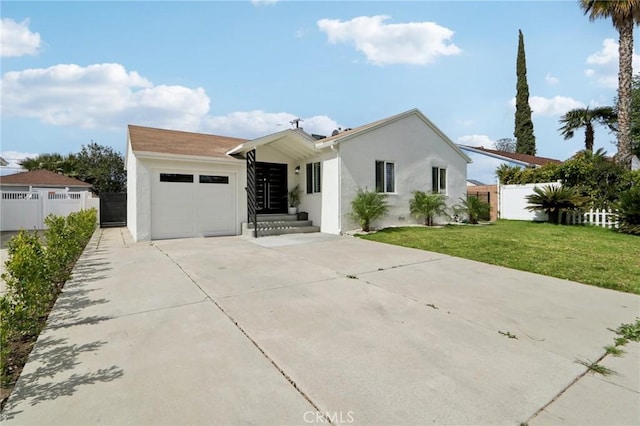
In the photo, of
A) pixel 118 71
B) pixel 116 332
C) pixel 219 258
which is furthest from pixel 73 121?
pixel 116 332

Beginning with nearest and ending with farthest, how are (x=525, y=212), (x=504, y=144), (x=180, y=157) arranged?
(x=180, y=157) < (x=525, y=212) < (x=504, y=144)

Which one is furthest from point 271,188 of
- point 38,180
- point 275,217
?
point 38,180

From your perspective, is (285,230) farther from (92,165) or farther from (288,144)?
(92,165)

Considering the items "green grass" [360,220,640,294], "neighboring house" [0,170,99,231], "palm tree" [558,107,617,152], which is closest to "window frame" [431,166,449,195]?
"green grass" [360,220,640,294]

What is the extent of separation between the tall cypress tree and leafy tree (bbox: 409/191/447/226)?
21170 millimetres

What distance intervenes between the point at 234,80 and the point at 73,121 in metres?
11.5

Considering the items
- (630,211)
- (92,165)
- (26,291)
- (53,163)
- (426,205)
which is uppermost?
(53,163)

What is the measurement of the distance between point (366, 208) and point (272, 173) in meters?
4.55

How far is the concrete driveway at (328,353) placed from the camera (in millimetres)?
2145

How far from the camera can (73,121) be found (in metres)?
17.0

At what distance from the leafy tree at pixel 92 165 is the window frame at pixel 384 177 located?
93.2 ft

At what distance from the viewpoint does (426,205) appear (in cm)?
1338

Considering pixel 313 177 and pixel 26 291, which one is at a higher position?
pixel 313 177

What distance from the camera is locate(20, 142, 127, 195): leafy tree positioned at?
96.1ft
